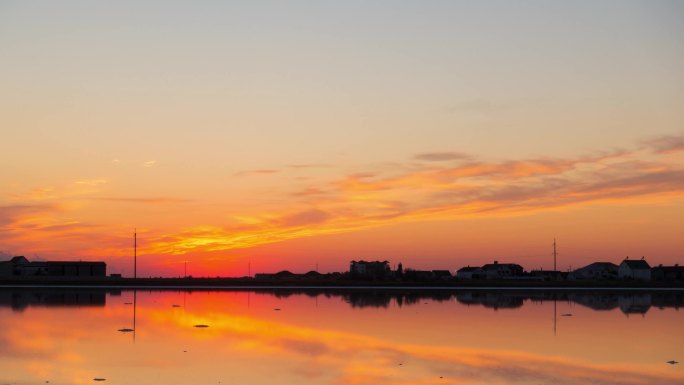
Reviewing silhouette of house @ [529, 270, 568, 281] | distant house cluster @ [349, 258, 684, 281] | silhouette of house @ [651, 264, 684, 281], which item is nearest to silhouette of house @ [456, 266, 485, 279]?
distant house cluster @ [349, 258, 684, 281]

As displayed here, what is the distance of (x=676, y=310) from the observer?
64688 millimetres

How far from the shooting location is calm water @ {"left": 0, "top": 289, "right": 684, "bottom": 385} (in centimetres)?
2872

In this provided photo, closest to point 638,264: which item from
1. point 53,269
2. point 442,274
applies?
point 442,274

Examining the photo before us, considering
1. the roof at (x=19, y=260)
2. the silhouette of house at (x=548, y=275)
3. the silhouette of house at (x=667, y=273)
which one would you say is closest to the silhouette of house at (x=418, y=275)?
the silhouette of house at (x=548, y=275)

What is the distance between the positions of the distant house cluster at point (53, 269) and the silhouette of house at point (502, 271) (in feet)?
267

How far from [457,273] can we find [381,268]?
76.3ft

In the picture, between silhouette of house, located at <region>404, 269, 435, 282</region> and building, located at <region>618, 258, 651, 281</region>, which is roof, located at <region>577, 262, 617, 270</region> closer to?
building, located at <region>618, 258, 651, 281</region>

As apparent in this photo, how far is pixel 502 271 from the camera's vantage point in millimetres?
169125

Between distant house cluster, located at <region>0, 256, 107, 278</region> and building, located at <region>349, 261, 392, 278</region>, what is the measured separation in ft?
163

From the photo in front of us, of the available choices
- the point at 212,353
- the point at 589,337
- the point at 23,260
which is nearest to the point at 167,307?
the point at 212,353

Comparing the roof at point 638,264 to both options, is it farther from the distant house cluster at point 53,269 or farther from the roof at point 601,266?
the distant house cluster at point 53,269

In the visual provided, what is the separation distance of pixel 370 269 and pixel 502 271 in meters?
30.3

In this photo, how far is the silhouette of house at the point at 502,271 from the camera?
168 meters

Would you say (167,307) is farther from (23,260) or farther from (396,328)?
(23,260)
